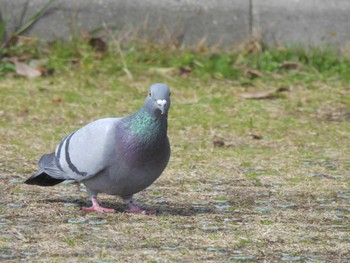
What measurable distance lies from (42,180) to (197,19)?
13.7 ft

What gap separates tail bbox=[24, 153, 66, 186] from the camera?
4555mm

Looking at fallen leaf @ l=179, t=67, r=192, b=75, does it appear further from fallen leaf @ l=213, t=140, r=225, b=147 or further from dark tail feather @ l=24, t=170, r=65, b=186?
dark tail feather @ l=24, t=170, r=65, b=186

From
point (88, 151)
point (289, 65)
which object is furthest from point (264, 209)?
point (289, 65)

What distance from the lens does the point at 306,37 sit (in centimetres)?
864

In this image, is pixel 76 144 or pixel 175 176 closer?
pixel 76 144

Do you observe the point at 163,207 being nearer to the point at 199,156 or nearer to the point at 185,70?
the point at 199,156

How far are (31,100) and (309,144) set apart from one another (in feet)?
7.30

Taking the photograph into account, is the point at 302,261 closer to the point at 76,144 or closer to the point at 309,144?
the point at 76,144

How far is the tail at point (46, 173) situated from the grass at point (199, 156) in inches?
4.3

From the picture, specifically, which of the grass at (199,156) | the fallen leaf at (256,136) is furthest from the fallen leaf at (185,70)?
the fallen leaf at (256,136)

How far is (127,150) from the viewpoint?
4.23 meters

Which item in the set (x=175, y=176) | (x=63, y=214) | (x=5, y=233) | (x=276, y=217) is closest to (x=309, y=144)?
(x=175, y=176)

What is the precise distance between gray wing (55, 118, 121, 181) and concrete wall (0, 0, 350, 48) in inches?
160

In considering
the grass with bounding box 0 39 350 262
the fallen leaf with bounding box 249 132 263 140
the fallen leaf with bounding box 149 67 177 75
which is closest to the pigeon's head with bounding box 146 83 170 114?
the grass with bounding box 0 39 350 262
